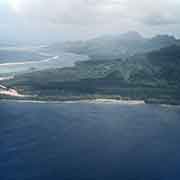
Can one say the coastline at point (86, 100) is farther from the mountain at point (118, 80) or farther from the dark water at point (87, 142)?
the dark water at point (87, 142)

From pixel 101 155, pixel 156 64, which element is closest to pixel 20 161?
pixel 101 155

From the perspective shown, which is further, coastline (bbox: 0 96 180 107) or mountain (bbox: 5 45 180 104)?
mountain (bbox: 5 45 180 104)

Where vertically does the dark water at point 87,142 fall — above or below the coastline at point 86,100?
below

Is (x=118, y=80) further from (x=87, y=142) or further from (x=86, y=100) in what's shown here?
(x=87, y=142)

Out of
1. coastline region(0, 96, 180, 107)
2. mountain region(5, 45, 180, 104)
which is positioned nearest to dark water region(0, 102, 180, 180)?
coastline region(0, 96, 180, 107)

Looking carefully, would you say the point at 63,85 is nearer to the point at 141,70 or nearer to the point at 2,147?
the point at 141,70

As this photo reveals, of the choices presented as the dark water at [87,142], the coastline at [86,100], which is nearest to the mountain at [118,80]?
the coastline at [86,100]

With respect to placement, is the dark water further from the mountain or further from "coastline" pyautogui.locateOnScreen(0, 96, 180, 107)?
the mountain
